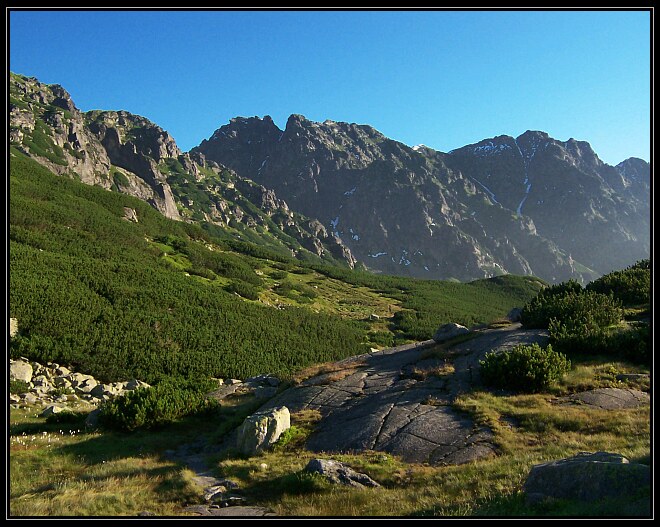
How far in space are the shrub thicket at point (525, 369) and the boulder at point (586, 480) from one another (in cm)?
583

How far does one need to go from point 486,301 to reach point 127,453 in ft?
281

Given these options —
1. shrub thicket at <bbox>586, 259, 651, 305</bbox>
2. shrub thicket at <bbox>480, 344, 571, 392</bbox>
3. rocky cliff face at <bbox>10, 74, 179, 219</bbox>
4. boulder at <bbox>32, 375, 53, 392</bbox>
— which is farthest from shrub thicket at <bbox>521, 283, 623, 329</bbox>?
rocky cliff face at <bbox>10, 74, 179, 219</bbox>

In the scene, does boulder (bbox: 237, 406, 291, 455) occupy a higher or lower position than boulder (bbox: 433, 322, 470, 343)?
lower

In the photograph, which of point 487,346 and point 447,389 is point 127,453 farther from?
point 487,346

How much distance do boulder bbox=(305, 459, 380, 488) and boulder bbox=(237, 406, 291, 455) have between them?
318 cm

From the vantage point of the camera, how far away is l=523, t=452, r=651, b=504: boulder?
6.50 m

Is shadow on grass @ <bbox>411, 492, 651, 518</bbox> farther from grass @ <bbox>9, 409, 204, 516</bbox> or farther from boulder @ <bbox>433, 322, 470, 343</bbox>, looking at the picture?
boulder @ <bbox>433, 322, 470, 343</bbox>

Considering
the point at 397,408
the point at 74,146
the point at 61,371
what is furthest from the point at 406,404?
the point at 74,146

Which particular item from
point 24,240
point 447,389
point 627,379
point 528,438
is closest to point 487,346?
point 447,389

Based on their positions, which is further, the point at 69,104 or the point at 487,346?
the point at 69,104

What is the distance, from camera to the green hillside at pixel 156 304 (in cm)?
2612

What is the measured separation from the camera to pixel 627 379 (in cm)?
1276
